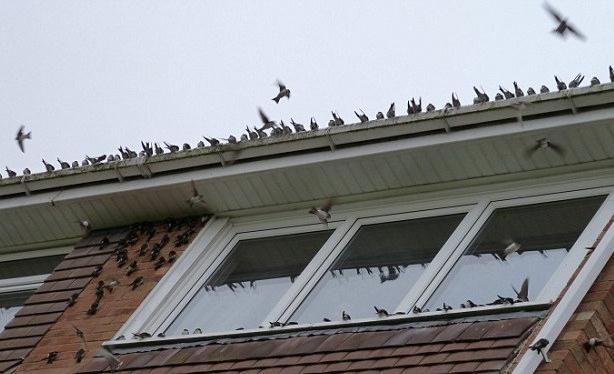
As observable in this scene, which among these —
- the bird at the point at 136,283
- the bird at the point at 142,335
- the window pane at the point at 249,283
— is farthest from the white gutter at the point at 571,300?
the bird at the point at 136,283

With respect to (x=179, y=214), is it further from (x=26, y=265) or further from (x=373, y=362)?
(x=373, y=362)

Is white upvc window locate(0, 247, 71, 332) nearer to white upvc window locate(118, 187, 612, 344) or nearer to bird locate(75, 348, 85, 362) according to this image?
bird locate(75, 348, 85, 362)

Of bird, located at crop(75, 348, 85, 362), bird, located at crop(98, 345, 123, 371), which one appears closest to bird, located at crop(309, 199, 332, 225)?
bird, located at crop(98, 345, 123, 371)

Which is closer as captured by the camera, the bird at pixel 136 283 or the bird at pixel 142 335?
the bird at pixel 142 335

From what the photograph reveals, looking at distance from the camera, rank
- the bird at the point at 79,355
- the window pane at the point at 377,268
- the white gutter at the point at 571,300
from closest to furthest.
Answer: the white gutter at the point at 571,300 → the window pane at the point at 377,268 → the bird at the point at 79,355

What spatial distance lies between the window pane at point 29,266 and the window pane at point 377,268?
3.15 metres

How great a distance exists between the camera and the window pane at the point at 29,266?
11.3 m

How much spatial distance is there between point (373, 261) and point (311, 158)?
3.51 feet

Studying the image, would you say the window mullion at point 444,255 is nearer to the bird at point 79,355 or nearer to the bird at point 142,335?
the bird at point 142,335

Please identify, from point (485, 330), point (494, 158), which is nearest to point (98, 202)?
point (494, 158)

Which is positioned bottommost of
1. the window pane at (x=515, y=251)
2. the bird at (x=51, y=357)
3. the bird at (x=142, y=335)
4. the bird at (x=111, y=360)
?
the bird at (x=51, y=357)

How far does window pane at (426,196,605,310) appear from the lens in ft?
26.6

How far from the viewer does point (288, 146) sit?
9789mm

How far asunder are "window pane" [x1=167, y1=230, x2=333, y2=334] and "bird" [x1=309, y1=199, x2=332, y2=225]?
0.35ft
